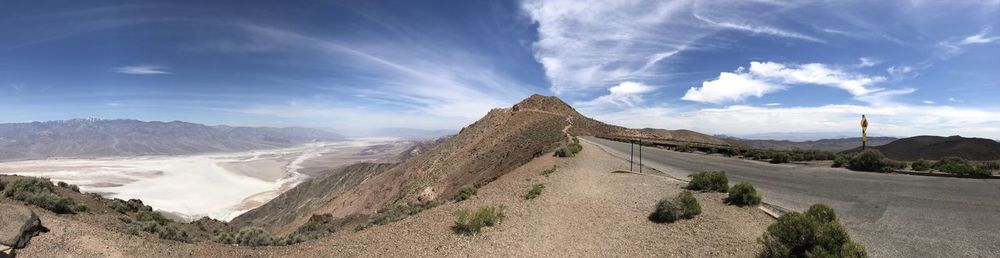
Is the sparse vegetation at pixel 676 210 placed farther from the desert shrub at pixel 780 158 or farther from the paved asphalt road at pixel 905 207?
the desert shrub at pixel 780 158

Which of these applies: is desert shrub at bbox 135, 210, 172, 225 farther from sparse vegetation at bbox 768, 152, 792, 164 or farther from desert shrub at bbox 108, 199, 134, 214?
sparse vegetation at bbox 768, 152, 792, 164

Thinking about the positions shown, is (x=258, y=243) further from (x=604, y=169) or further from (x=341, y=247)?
(x=604, y=169)

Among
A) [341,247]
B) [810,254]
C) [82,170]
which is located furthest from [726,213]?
[82,170]

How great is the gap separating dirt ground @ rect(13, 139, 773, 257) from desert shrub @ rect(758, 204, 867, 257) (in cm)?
61

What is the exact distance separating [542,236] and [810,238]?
5136mm

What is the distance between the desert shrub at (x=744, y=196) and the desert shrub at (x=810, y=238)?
110 inches

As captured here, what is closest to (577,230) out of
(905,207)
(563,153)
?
(905,207)

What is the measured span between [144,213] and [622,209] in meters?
17.0

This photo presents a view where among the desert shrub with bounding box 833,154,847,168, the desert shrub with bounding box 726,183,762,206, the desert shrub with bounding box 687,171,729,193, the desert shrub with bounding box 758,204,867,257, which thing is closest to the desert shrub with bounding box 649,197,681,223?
the desert shrub with bounding box 726,183,762,206

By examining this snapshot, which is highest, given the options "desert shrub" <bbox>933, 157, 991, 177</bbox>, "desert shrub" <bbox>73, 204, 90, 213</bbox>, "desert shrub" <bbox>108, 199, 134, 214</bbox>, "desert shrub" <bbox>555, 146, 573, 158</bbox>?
"desert shrub" <bbox>933, 157, 991, 177</bbox>

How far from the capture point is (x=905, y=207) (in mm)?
9039

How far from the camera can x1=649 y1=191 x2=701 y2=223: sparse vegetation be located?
953 cm

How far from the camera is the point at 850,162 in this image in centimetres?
1741

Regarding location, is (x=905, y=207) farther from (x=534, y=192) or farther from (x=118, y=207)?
(x=118, y=207)
